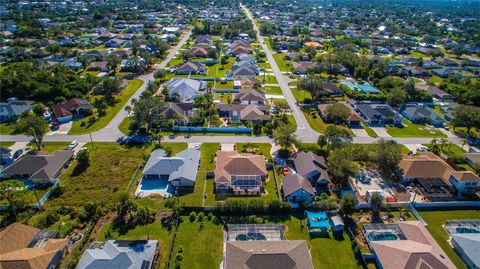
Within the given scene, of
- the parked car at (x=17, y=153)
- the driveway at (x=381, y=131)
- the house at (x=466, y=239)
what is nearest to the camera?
the house at (x=466, y=239)

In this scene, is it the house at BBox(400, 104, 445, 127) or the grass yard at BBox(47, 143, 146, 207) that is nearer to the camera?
the grass yard at BBox(47, 143, 146, 207)

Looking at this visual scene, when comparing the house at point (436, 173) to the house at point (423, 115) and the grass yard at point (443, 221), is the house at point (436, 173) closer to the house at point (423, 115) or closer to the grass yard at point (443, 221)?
the grass yard at point (443, 221)

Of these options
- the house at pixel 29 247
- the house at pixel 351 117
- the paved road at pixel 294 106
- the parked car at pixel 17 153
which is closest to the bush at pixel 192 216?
the house at pixel 29 247

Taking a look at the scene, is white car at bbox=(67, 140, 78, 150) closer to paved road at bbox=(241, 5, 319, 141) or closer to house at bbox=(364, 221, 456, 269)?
paved road at bbox=(241, 5, 319, 141)

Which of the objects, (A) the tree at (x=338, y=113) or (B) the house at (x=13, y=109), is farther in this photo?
(B) the house at (x=13, y=109)

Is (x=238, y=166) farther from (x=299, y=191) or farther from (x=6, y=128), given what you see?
(x=6, y=128)

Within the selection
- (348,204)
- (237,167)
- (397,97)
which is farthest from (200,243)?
(397,97)

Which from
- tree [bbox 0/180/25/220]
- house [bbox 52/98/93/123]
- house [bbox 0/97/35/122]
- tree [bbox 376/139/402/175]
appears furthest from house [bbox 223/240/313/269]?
house [bbox 0/97/35/122]

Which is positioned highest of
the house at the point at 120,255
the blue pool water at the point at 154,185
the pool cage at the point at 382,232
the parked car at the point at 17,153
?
the house at the point at 120,255
